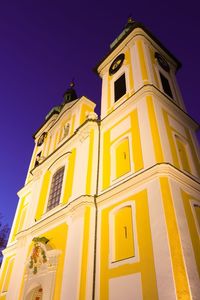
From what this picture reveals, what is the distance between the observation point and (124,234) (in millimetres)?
8453

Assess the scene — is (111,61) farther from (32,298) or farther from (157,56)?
(32,298)

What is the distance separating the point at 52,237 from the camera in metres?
11.2

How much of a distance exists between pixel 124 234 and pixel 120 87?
8.95 meters

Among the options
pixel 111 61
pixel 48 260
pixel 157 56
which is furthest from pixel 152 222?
pixel 111 61

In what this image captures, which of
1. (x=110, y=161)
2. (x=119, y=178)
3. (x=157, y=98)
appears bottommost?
(x=119, y=178)

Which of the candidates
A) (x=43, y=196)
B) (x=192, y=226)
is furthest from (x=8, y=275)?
(x=192, y=226)

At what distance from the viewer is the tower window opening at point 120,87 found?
14.4m

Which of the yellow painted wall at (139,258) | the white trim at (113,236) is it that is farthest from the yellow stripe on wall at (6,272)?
the white trim at (113,236)

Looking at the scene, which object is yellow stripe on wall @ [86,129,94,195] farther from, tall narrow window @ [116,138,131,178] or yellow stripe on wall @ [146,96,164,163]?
yellow stripe on wall @ [146,96,164,163]

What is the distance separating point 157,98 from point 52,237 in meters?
7.53

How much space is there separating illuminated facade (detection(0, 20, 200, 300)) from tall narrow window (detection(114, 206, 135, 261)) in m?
0.03

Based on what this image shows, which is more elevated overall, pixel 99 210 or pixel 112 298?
pixel 99 210

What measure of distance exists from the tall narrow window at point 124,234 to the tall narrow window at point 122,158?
68.0 inches

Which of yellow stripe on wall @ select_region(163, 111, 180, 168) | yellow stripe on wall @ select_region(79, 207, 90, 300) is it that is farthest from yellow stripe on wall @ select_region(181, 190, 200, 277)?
yellow stripe on wall @ select_region(79, 207, 90, 300)
